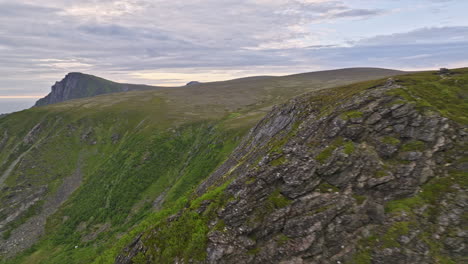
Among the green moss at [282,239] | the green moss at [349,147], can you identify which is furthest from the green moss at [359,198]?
the green moss at [282,239]

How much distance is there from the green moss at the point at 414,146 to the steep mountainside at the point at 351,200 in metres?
0.06

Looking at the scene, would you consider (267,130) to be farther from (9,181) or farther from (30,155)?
(30,155)

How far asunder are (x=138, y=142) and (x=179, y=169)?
21222 millimetres

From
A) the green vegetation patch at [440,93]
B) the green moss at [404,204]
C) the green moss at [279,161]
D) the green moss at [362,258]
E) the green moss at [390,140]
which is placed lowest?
the green moss at [362,258]

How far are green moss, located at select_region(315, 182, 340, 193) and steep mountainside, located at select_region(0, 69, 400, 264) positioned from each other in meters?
21.4

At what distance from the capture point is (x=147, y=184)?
4788cm

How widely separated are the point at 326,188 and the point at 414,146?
314 inches

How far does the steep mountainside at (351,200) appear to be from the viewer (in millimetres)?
14273

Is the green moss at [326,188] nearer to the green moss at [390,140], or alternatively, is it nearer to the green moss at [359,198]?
the green moss at [359,198]

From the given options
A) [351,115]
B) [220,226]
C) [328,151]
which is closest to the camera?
[220,226]

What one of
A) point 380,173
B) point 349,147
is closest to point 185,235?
point 349,147

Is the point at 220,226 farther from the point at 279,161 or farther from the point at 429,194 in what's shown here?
the point at 429,194

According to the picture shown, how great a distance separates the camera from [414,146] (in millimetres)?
18500

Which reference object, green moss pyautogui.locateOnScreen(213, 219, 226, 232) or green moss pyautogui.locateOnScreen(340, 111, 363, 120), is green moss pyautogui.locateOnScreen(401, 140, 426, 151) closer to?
green moss pyautogui.locateOnScreen(340, 111, 363, 120)
